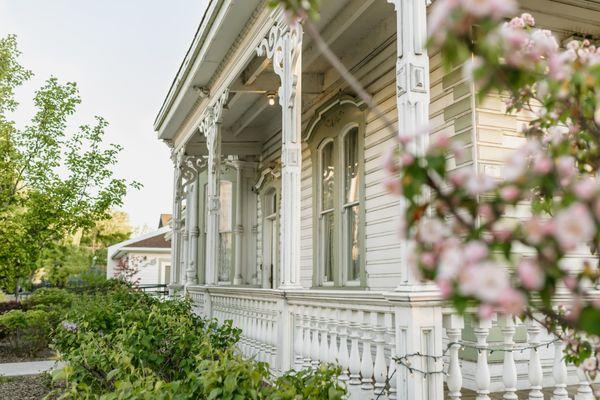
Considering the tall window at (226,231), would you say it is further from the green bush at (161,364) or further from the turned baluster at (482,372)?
the turned baluster at (482,372)

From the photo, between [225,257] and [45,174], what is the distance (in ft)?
14.4

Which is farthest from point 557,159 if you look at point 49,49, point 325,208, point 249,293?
point 49,49

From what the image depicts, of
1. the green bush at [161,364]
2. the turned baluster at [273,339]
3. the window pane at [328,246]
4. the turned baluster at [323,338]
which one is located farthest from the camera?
the window pane at [328,246]

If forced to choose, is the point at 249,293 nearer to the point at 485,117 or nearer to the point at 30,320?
the point at 485,117

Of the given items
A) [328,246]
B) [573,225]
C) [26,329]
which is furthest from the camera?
[26,329]

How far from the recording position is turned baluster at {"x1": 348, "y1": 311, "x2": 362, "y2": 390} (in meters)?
3.97

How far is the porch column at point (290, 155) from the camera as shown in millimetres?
5309

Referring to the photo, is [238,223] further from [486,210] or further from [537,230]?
[537,230]

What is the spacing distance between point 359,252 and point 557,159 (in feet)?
19.5

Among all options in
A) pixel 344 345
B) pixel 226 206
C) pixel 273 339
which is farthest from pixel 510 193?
pixel 226 206

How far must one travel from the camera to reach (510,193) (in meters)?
0.93

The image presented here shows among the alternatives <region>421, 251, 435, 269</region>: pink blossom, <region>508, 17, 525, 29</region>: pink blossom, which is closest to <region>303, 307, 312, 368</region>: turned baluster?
<region>508, 17, 525, 29</region>: pink blossom

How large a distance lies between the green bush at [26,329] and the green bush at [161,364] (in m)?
2.30

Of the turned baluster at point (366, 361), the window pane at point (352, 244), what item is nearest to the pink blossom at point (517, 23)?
the turned baluster at point (366, 361)
